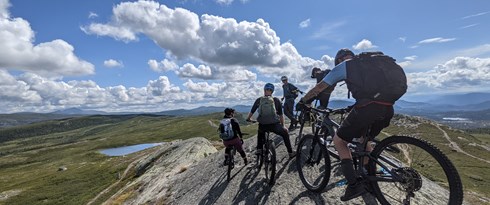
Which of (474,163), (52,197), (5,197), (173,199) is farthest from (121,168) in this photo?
(474,163)

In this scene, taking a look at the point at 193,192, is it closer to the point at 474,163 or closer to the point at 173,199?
the point at 173,199

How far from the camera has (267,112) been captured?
48.3ft

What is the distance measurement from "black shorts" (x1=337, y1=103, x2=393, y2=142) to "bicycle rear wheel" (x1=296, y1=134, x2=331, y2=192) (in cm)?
221

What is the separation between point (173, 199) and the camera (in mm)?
21906

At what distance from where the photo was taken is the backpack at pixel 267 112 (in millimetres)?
14680

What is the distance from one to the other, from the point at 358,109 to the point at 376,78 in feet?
3.17

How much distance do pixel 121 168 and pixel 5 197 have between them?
35.1 metres

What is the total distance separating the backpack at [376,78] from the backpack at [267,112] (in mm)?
6602

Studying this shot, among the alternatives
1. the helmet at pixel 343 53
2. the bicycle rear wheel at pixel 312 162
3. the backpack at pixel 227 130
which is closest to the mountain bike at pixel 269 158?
the bicycle rear wheel at pixel 312 162

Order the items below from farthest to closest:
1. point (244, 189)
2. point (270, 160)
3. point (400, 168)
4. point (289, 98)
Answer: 1. point (289, 98)
2. point (244, 189)
3. point (270, 160)
4. point (400, 168)

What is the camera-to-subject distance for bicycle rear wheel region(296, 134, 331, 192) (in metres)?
11.0

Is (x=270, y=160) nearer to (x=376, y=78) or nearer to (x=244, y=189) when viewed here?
(x=244, y=189)

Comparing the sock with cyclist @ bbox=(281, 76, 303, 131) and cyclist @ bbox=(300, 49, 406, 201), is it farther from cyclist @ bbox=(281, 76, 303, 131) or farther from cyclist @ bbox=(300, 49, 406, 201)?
cyclist @ bbox=(281, 76, 303, 131)

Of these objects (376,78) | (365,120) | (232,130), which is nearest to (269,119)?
(232,130)
